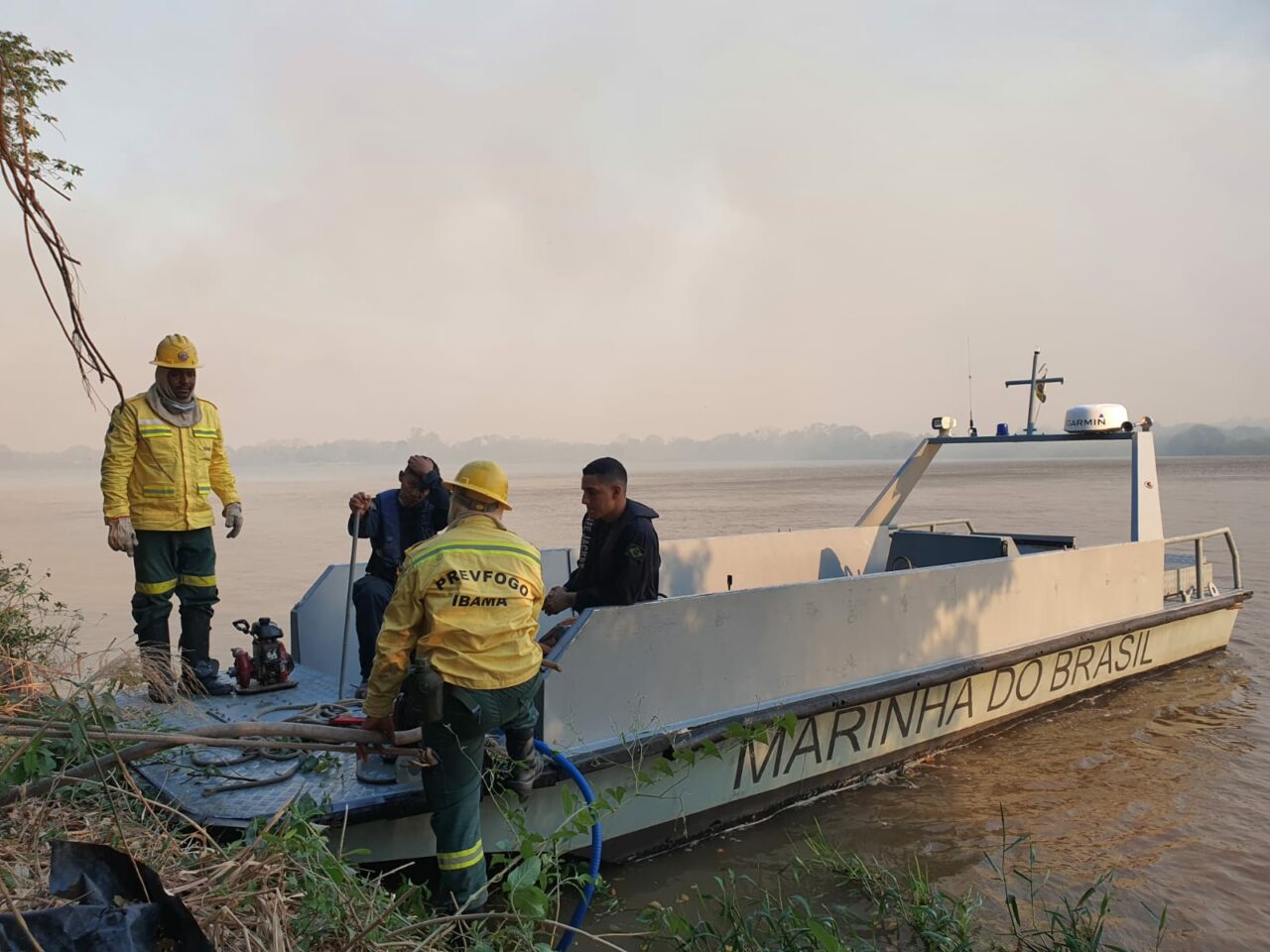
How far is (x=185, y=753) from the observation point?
3822 millimetres

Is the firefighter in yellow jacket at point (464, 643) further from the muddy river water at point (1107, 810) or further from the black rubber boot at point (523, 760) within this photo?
the muddy river water at point (1107, 810)

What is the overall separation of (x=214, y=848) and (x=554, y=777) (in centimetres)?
154

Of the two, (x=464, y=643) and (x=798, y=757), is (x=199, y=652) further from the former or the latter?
(x=798, y=757)

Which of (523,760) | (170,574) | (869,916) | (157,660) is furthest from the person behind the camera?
(170,574)

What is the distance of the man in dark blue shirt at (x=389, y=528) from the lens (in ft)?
15.8

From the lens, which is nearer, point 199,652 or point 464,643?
point 464,643

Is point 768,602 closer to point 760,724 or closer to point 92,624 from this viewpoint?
point 760,724

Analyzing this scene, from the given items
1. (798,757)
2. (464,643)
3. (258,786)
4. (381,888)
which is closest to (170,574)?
(258,786)

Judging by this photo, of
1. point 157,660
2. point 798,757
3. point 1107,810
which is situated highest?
point 157,660

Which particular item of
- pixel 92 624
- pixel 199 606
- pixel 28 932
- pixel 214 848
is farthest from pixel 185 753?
pixel 92 624

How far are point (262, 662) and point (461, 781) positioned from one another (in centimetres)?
226

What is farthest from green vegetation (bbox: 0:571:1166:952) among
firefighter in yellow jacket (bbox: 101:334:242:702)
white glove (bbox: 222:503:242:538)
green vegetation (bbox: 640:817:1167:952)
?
white glove (bbox: 222:503:242:538)

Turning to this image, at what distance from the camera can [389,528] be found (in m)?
4.89

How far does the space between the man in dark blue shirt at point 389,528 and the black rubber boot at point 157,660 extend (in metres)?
0.89
